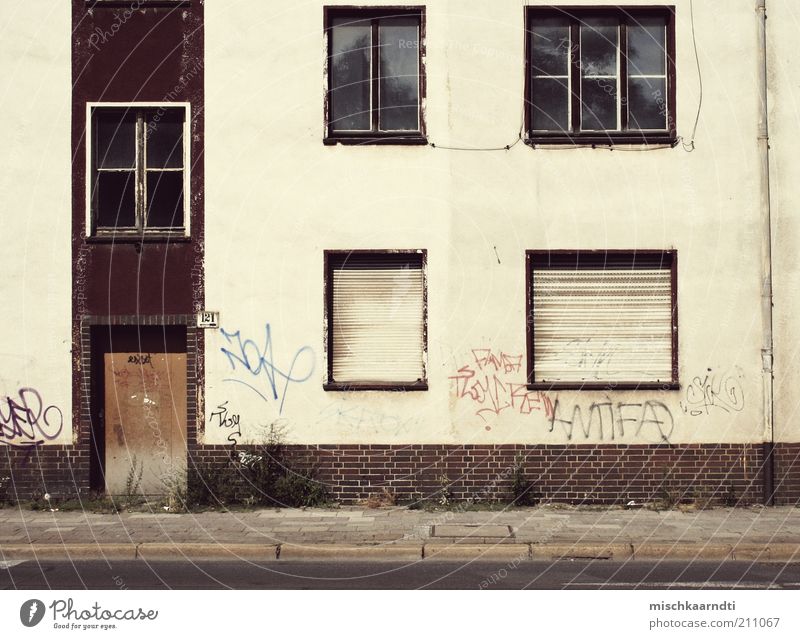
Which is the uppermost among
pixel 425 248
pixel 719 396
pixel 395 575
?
pixel 425 248

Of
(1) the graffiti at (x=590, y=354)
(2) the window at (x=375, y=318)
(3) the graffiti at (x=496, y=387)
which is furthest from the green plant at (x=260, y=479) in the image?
(1) the graffiti at (x=590, y=354)

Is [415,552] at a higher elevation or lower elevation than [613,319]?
lower

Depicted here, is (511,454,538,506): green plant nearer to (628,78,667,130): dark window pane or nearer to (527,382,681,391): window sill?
(527,382,681,391): window sill

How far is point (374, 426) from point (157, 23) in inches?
250

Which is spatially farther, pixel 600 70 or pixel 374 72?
pixel 600 70

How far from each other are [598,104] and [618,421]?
444 cm

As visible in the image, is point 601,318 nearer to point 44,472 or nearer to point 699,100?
point 699,100

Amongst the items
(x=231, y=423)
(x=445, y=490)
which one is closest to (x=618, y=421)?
(x=445, y=490)

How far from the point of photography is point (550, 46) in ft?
48.6

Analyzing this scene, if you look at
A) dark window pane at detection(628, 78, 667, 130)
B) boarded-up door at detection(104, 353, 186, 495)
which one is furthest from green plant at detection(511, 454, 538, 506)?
dark window pane at detection(628, 78, 667, 130)

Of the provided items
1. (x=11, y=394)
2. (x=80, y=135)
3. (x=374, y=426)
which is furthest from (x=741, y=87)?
(x=11, y=394)

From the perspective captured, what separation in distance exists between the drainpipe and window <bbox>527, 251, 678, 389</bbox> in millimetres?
1238

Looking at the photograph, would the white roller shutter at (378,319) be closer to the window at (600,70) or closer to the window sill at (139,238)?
the window sill at (139,238)

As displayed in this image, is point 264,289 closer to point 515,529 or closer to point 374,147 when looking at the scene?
point 374,147
